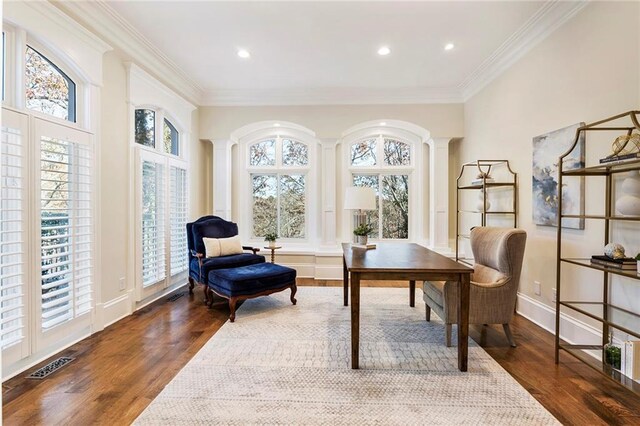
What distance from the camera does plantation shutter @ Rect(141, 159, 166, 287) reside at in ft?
13.1

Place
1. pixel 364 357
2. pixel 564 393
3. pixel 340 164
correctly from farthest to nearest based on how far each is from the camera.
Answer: pixel 340 164, pixel 364 357, pixel 564 393

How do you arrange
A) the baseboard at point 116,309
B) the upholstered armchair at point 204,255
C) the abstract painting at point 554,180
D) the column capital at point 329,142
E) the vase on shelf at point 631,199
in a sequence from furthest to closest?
the column capital at point 329,142 → the upholstered armchair at point 204,255 → the baseboard at point 116,309 → the abstract painting at point 554,180 → the vase on shelf at point 631,199

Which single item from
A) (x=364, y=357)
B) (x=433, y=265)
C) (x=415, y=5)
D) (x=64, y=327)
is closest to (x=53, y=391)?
(x=64, y=327)

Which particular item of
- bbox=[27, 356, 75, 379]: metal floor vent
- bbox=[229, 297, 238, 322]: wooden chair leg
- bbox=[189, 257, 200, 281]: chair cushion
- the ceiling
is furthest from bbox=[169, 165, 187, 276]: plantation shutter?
bbox=[27, 356, 75, 379]: metal floor vent

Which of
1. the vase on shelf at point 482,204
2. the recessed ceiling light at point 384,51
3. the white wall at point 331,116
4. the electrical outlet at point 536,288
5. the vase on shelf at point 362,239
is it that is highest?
the recessed ceiling light at point 384,51

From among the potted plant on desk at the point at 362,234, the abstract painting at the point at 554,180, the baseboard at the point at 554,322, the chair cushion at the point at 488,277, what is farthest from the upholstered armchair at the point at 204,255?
the abstract painting at the point at 554,180

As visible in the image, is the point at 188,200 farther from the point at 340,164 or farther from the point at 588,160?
the point at 588,160

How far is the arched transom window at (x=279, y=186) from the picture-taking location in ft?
19.3

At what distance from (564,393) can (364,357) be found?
1.35 meters

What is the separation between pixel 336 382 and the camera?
2.37 metres

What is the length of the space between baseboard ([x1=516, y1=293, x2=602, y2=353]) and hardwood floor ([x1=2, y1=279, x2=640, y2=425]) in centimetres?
10

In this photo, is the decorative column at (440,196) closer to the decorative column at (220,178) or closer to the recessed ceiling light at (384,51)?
the recessed ceiling light at (384,51)

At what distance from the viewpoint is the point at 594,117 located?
2762 mm

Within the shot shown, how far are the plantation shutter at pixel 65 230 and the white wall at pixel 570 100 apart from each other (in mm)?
4304
